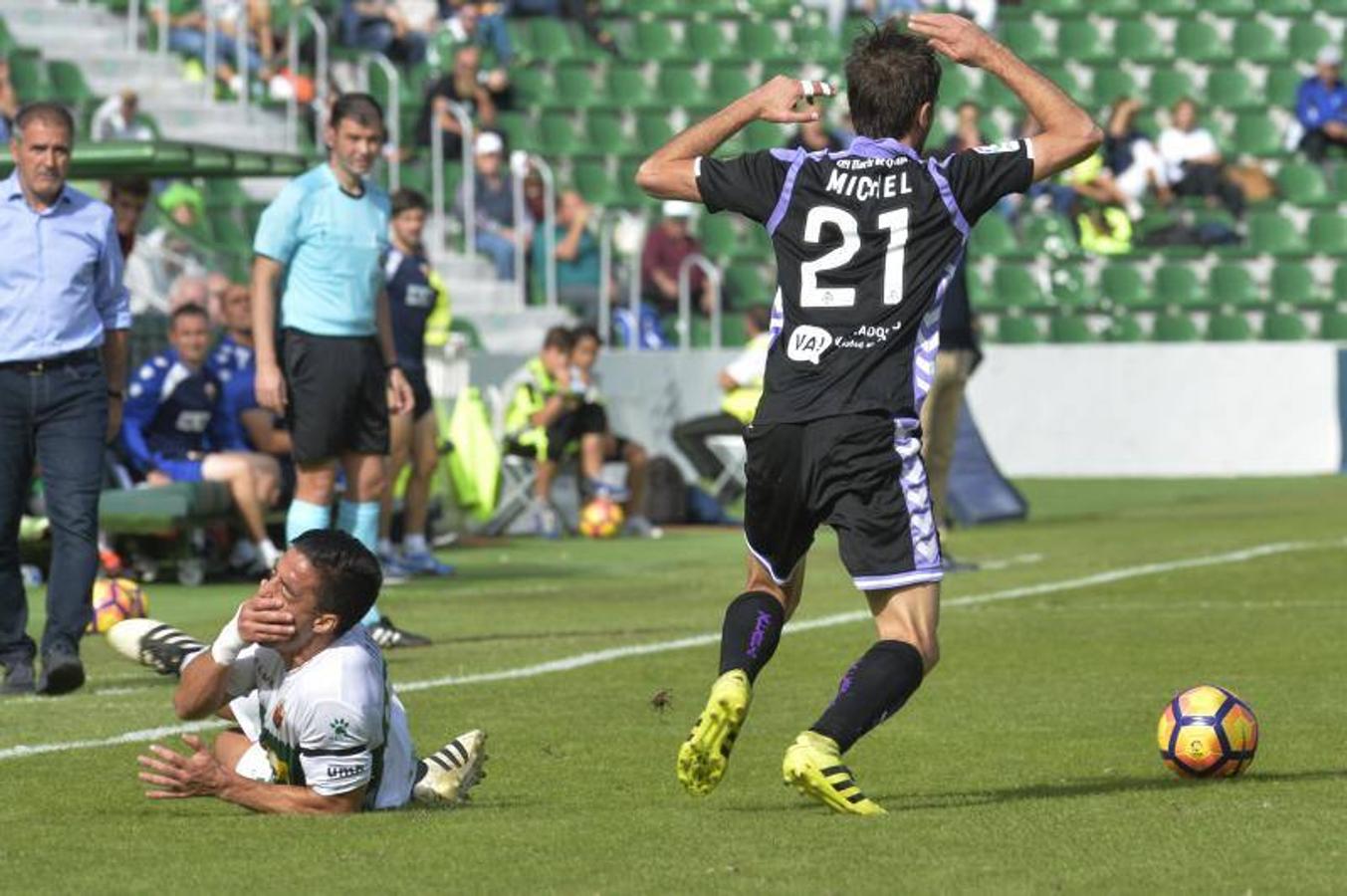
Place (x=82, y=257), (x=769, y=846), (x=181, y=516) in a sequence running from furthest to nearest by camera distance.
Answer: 1. (x=181, y=516)
2. (x=82, y=257)
3. (x=769, y=846)

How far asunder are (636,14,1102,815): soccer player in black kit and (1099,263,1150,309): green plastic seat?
22.0 metres

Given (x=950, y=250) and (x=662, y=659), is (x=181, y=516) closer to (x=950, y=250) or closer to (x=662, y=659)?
(x=662, y=659)

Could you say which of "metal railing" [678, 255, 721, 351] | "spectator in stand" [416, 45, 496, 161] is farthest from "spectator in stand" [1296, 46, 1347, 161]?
"spectator in stand" [416, 45, 496, 161]

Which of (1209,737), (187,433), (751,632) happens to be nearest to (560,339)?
(187,433)

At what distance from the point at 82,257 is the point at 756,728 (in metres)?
2.92

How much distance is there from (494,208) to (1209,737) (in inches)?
751

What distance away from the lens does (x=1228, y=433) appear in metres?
26.9

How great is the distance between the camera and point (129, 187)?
1389cm

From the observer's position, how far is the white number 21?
23.2 feet

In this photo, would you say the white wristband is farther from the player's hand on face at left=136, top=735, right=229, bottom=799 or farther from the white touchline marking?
the white touchline marking

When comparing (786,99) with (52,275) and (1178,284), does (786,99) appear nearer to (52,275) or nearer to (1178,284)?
(52,275)

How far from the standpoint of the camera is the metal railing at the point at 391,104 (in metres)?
25.6

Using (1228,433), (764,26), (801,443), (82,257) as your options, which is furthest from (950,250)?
(764,26)

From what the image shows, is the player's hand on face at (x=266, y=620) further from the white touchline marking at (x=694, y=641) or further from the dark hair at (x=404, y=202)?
the dark hair at (x=404, y=202)
